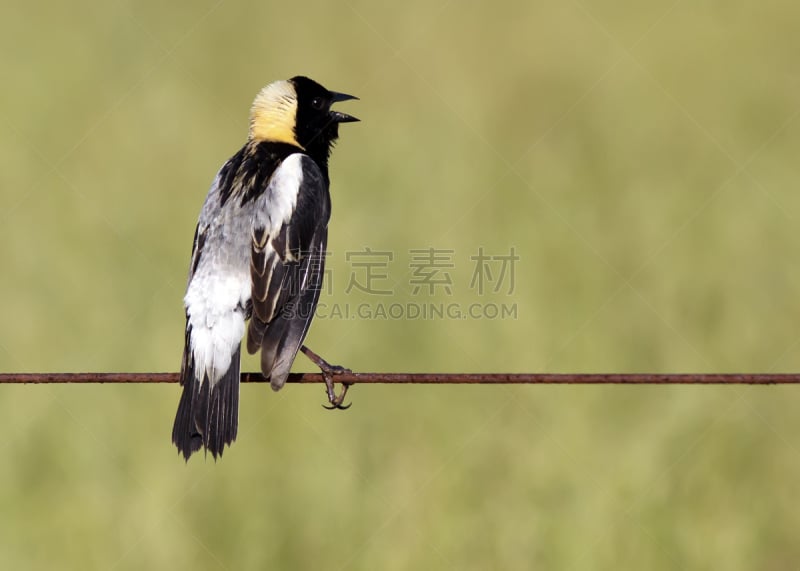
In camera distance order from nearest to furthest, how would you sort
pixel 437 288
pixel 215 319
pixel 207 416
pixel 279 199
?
pixel 207 416, pixel 215 319, pixel 279 199, pixel 437 288

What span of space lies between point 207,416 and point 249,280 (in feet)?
1.83

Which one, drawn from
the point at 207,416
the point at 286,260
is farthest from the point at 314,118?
the point at 207,416

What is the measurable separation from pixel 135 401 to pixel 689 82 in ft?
14.7

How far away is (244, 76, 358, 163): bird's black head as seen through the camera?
4469mm

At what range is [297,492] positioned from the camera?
4219 mm

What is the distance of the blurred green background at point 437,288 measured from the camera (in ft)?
13.5

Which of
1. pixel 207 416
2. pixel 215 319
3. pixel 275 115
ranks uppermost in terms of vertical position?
pixel 275 115

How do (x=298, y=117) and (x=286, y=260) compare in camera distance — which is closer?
(x=286, y=260)

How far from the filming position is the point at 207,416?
3.44 metres

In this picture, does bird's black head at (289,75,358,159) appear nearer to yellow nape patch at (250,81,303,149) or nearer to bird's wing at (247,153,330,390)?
yellow nape patch at (250,81,303,149)

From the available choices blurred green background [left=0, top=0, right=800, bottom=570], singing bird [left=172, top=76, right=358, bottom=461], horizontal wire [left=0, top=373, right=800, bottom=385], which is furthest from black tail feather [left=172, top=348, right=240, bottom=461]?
blurred green background [left=0, top=0, right=800, bottom=570]

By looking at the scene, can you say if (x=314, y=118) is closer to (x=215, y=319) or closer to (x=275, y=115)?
(x=275, y=115)

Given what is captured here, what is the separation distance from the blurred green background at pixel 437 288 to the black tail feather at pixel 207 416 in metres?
0.74

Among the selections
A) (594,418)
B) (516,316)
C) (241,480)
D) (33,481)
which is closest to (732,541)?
(594,418)
